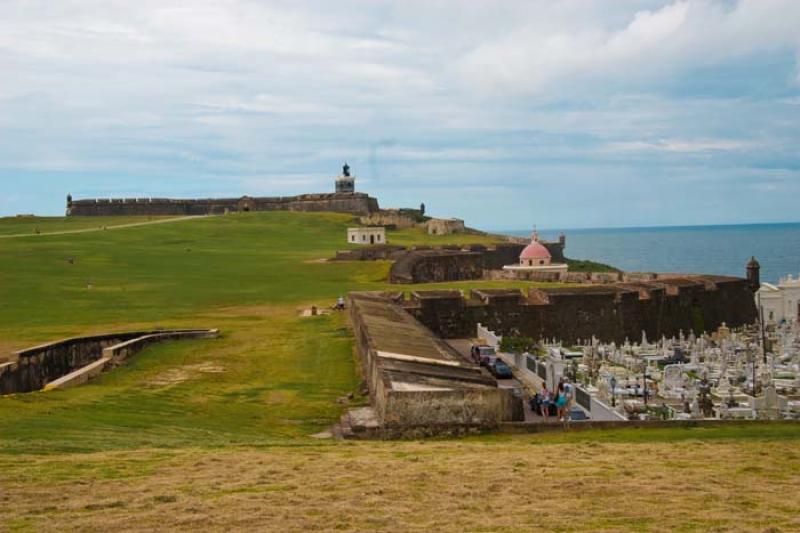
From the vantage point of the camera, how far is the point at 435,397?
14.3m

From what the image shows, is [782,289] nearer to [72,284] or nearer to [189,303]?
[189,303]

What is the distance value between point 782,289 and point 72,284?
1269 inches

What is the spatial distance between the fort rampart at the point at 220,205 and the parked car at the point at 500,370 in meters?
81.5

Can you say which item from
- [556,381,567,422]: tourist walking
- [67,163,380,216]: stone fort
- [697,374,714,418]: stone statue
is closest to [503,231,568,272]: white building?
[697,374,714,418]: stone statue

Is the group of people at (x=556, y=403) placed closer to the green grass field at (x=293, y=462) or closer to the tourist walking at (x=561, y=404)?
the tourist walking at (x=561, y=404)

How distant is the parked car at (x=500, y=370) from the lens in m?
24.1

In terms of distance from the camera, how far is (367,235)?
77.8m

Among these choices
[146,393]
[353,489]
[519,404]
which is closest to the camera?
[353,489]

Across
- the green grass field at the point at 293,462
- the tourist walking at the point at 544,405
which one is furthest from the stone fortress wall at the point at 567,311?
the tourist walking at the point at 544,405

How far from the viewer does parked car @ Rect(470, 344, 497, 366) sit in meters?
26.0

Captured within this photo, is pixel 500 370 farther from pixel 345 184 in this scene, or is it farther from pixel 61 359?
pixel 345 184

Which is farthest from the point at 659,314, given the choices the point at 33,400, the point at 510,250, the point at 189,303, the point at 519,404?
the point at 510,250

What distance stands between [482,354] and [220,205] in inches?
3428

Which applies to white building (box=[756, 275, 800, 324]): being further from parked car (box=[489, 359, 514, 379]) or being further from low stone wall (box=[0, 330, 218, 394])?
low stone wall (box=[0, 330, 218, 394])
